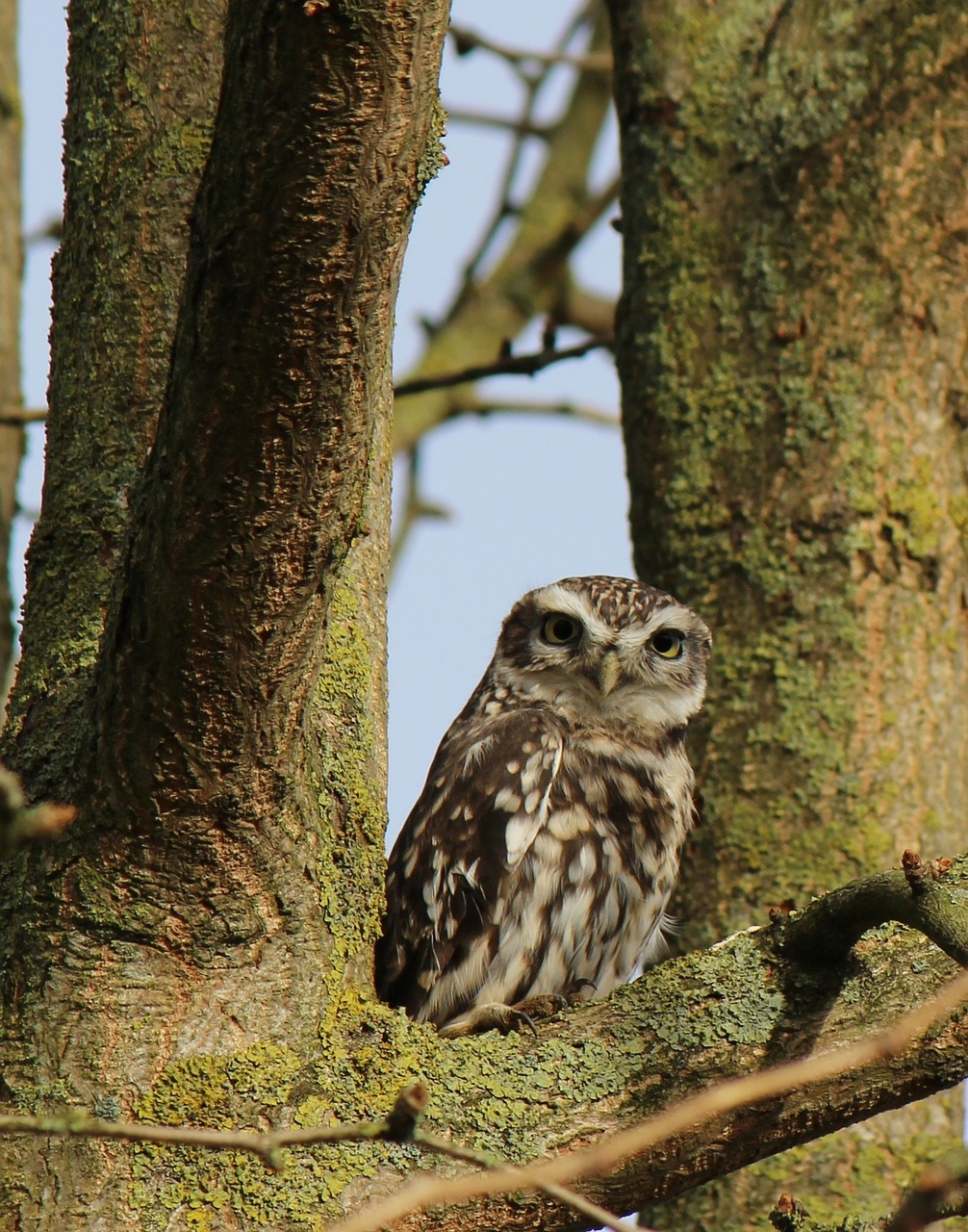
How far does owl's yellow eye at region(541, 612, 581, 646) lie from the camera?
4461mm

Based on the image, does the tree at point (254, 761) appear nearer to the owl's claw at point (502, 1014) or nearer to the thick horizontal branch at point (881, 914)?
Answer: the thick horizontal branch at point (881, 914)

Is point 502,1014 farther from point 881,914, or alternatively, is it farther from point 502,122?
point 502,122

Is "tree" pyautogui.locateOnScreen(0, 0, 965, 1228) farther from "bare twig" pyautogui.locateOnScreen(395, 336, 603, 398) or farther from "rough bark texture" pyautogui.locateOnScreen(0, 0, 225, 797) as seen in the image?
"bare twig" pyautogui.locateOnScreen(395, 336, 603, 398)

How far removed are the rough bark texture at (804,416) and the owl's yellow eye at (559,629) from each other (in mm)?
328

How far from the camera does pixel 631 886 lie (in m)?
3.75

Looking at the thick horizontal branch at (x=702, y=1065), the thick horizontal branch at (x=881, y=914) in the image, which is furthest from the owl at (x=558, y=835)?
the thick horizontal branch at (x=881, y=914)

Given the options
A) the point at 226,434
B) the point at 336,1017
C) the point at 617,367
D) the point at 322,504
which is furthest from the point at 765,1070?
the point at 617,367

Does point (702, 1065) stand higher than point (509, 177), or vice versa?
point (509, 177)

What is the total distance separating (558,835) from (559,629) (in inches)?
36.7

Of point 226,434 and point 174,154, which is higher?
point 174,154

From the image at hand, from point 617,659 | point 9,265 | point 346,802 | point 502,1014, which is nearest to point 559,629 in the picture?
point 617,659

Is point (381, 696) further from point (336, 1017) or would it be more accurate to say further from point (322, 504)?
point (322, 504)

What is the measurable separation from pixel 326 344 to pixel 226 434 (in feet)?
0.58

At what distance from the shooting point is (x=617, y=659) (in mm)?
4305
